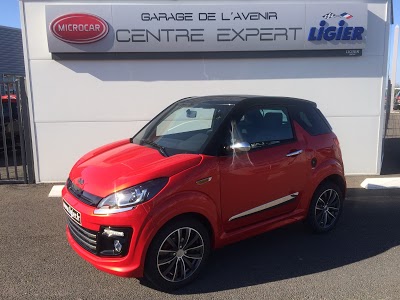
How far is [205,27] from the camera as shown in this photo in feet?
24.2

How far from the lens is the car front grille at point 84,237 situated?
3.44 metres

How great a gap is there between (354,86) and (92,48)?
511cm

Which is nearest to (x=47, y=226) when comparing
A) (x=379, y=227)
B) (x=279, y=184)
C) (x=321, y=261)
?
(x=279, y=184)

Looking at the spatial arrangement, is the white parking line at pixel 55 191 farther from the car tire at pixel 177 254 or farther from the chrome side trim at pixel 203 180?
the chrome side trim at pixel 203 180

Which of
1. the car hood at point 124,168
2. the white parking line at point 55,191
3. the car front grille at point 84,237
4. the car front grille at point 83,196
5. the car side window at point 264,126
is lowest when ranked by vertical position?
the white parking line at point 55,191

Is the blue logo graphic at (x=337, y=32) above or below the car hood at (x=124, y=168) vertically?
above

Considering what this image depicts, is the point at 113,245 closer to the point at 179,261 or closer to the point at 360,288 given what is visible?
the point at 179,261

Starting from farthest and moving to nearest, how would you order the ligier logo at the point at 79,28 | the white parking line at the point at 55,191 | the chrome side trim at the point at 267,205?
the ligier logo at the point at 79,28 < the white parking line at the point at 55,191 < the chrome side trim at the point at 267,205

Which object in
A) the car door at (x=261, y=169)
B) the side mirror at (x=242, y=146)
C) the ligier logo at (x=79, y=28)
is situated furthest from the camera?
the ligier logo at (x=79, y=28)

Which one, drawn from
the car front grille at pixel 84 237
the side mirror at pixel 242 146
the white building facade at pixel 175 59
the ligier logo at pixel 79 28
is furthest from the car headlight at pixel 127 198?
the ligier logo at pixel 79 28

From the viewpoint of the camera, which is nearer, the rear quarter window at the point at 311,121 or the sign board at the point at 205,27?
the rear quarter window at the point at 311,121

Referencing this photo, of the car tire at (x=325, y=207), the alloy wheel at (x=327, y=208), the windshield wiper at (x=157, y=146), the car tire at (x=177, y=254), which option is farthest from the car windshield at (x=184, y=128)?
the alloy wheel at (x=327, y=208)

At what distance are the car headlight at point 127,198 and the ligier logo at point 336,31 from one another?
216 inches

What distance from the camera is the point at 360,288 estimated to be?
364 cm
